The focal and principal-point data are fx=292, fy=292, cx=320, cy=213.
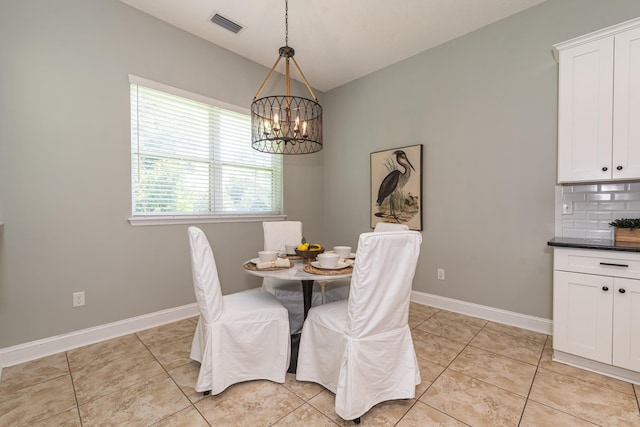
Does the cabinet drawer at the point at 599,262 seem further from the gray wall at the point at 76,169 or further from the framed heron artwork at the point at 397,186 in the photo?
the gray wall at the point at 76,169

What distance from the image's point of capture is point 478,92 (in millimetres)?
2922

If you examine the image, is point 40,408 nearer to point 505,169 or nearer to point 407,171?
point 407,171

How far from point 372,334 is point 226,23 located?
3.01 metres

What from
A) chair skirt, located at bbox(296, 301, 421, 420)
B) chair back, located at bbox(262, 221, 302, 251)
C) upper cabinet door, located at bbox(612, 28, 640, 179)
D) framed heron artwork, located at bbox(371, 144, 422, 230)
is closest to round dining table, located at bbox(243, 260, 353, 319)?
chair skirt, located at bbox(296, 301, 421, 420)

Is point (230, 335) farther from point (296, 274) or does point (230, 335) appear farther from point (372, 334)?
point (372, 334)

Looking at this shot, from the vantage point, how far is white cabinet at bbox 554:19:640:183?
1.93m

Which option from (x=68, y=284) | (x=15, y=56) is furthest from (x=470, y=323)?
(x=15, y=56)

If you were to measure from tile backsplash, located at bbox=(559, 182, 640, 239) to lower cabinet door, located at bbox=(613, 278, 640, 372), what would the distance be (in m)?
0.63

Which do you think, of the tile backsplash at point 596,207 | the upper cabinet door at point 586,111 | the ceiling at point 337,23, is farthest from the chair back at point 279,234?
the tile backsplash at point 596,207

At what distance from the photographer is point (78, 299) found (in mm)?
2365

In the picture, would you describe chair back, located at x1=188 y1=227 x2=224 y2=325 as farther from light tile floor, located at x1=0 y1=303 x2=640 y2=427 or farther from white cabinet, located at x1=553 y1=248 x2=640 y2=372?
white cabinet, located at x1=553 y1=248 x2=640 y2=372

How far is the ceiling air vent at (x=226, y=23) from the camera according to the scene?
2.73 metres

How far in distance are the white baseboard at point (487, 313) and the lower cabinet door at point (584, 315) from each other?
22.2 inches

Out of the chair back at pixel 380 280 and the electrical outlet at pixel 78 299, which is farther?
the electrical outlet at pixel 78 299
